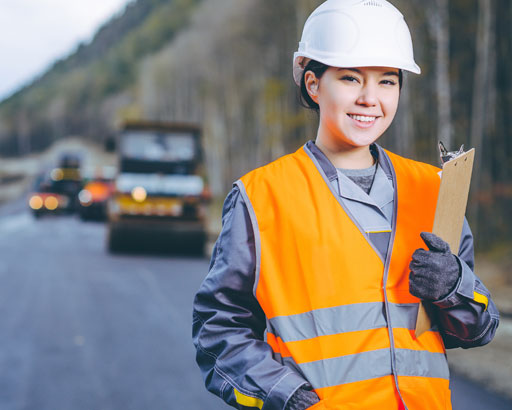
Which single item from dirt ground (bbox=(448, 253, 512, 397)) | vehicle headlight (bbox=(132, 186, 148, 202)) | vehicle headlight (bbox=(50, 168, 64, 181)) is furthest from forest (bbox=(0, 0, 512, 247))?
vehicle headlight (bbox=(50, 168, 64, 181))

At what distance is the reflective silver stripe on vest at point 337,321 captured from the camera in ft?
5.67

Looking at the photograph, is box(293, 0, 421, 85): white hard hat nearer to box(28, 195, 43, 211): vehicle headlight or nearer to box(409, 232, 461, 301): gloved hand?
box(409, 232, 461, 301): gloved hand

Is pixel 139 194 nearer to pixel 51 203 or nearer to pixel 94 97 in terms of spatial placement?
pixel 51 203

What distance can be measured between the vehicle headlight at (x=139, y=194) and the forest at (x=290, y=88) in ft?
7.83

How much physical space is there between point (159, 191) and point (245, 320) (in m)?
12.6

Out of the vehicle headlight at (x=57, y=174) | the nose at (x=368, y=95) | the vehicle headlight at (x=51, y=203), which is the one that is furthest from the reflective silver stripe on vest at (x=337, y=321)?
the vehicle headlight at (x=57, y=174)

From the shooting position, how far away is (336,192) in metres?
1.83

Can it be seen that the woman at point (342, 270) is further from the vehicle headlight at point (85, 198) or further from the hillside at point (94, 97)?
the hillside at point (94, 97)

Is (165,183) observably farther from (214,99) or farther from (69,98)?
(69,98)

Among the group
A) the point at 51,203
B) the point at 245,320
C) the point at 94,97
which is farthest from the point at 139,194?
the point at 94,97

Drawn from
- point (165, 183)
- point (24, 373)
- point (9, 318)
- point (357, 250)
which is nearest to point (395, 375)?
point (357, 250)

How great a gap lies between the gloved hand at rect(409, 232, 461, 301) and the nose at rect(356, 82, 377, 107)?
39cm

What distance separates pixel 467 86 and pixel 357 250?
58.5 ft

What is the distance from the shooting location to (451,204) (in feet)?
5.75
